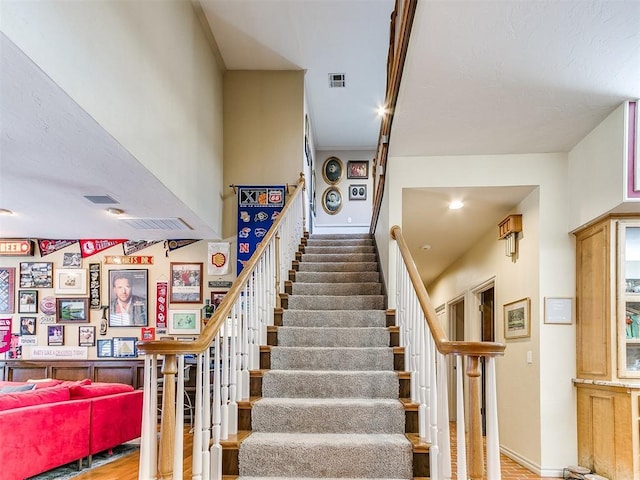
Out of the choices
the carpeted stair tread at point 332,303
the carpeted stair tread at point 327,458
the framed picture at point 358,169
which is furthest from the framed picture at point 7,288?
the framed picture at point 358,169

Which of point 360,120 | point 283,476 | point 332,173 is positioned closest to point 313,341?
point 283,476

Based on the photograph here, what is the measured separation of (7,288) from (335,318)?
5141mm

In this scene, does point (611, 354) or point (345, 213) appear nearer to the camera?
point (611, 354)

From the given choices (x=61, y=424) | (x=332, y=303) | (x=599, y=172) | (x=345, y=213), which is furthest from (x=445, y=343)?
(x=345, y=213)

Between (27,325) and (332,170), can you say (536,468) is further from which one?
(332,170)

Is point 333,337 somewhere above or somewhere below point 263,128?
below

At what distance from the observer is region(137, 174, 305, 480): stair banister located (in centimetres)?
209

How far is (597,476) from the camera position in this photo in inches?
149

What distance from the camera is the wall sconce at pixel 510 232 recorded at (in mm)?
4836

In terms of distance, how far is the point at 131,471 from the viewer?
4.42 metres

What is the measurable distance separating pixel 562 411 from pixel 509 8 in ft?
10.7

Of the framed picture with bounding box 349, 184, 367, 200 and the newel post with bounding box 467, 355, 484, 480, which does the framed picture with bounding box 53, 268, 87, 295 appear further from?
the newel post with bounding box 467, 355, 484, 480

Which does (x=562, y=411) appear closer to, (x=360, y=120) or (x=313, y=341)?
(x=313, y=341)

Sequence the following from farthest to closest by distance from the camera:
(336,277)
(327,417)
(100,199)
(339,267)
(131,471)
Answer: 1. (339,267)
2. (336,277)
3. (100,199)
4. (131,471)
5. (327,417)
